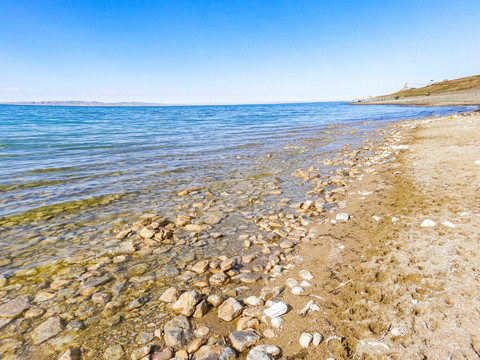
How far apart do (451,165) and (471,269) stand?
6598mm

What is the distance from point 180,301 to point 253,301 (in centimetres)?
101

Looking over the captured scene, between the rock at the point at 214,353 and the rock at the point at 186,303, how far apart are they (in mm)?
573

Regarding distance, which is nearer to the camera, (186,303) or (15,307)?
(186,303)

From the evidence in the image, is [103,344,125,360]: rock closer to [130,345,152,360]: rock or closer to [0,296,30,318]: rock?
[130,345,152,360]: rock

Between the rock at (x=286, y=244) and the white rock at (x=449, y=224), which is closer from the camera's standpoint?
the white rock at (x=449, y=224)

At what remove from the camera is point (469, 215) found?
4.63m

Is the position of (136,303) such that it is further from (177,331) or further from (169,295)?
(177,331)

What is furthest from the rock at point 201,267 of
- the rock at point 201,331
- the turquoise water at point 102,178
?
the turquoise water at point 102,178

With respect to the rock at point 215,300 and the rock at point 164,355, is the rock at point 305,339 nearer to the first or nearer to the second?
the rock at point 215,300

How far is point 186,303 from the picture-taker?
3176mm

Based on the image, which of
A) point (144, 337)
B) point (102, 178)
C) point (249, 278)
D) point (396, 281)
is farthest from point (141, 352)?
point (102, 178)

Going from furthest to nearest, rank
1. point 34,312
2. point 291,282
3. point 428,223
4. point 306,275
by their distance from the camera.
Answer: point 428,223
point 306,275
point 291,282
point 34,312

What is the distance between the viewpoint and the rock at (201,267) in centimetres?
403

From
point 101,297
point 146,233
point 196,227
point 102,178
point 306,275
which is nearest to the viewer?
point 101,297
